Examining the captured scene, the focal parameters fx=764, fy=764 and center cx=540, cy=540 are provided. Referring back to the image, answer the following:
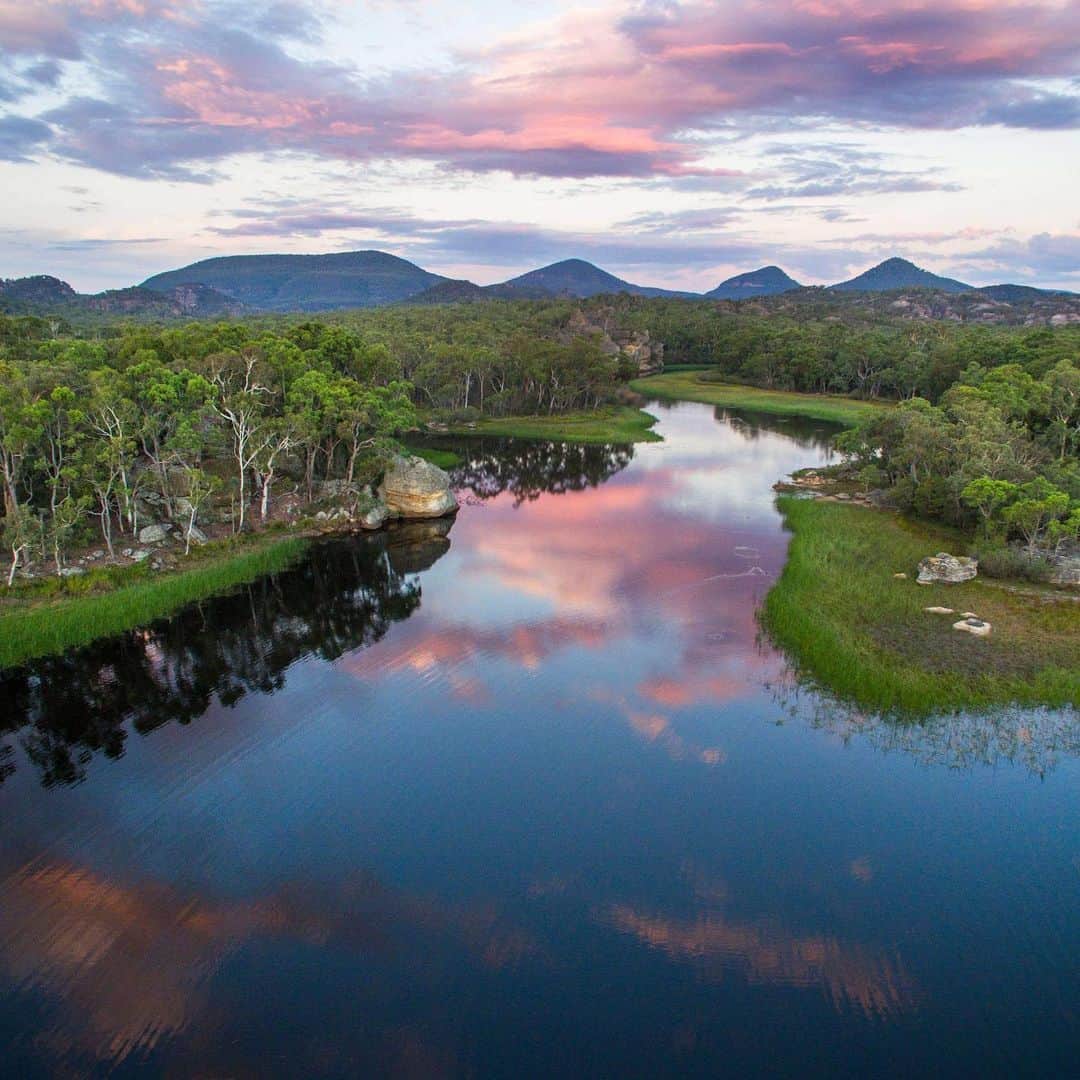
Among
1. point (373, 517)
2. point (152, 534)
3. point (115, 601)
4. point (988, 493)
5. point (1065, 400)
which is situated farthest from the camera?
point (1065, 400)

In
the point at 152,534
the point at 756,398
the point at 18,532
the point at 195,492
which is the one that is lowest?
the point at 756,398

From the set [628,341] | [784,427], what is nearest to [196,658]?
[784,427]

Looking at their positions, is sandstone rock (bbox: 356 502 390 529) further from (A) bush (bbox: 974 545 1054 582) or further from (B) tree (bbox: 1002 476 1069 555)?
(B) tree (bbox: 1002 476 1069 555)

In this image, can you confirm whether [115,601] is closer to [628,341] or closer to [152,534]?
[152,534]

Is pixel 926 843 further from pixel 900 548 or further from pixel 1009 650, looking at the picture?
pixel 900 548

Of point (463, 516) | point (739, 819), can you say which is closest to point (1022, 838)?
point (739, 819)

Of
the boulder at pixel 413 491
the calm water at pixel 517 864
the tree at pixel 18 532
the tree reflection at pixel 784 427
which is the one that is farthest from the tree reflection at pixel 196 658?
the tree reflection at pixel 784 427

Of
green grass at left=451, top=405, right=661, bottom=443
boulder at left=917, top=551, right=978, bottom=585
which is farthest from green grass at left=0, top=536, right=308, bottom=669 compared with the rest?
green grass at left=451, top=405, right=661, bottom=443
